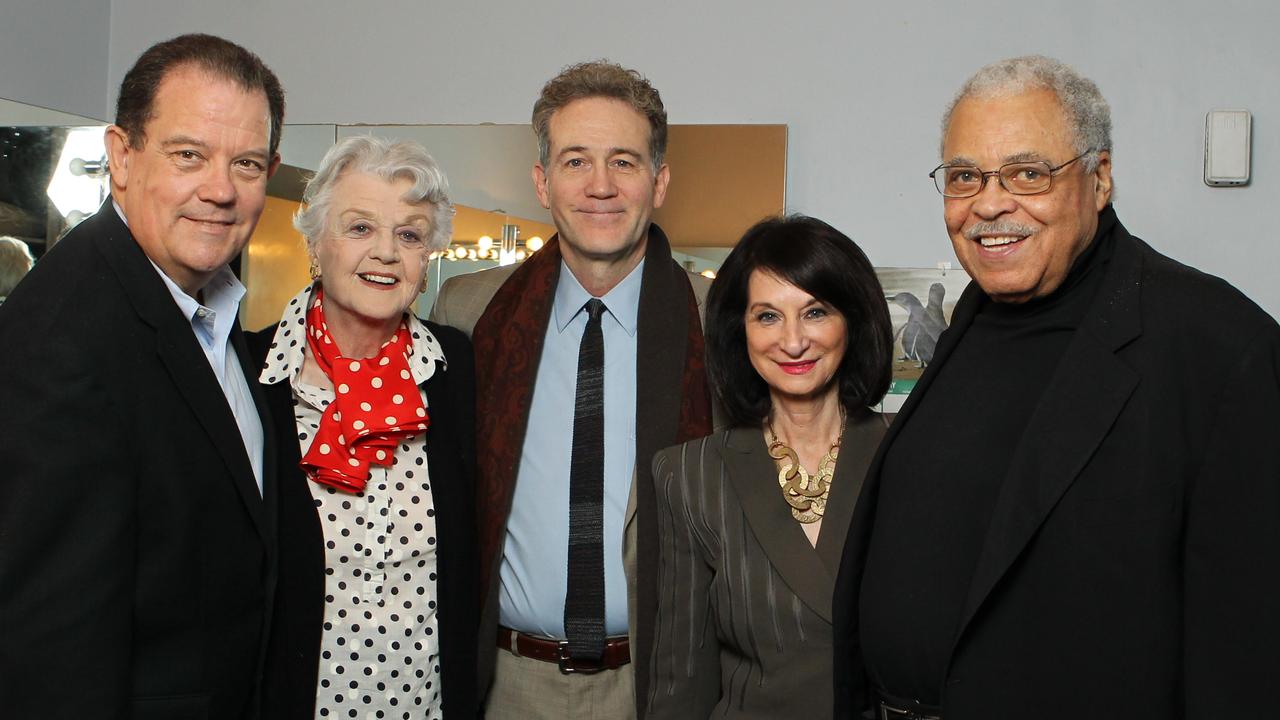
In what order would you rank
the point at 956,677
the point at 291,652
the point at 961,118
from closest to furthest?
1. the point at 956,677
2. the point at 961,118
3. the point at 291,652

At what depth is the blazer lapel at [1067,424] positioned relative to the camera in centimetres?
153

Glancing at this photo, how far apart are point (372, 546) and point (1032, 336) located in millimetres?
1331

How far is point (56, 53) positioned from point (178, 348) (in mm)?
3121

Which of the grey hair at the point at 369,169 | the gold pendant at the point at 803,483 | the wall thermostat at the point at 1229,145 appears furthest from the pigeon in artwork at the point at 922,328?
the grey hair at the point at 369,169

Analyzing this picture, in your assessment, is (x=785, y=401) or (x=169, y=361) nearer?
(x=169, y=361)

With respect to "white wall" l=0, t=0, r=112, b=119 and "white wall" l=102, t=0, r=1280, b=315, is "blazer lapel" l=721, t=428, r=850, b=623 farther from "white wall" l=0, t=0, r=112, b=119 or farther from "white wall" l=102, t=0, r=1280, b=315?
"white wall" l=0, t=0, r=112, b=119

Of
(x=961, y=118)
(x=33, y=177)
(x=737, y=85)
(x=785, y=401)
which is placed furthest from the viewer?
(x=737, y=85)

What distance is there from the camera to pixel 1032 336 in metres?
1.79

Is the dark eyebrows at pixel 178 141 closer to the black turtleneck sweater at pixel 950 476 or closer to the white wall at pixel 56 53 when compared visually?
the black turtleneck sweater at pixel 950 476

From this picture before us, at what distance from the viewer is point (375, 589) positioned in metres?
2.19

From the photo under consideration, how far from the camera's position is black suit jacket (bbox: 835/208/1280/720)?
4.62 ft

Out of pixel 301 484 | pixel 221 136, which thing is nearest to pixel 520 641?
pixel 301 484

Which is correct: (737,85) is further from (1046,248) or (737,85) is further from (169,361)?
(169,361)

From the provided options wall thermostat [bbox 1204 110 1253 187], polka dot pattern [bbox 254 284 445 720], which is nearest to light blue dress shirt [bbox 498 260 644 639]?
polka dot pattern [bbox 254 284 445 720]
